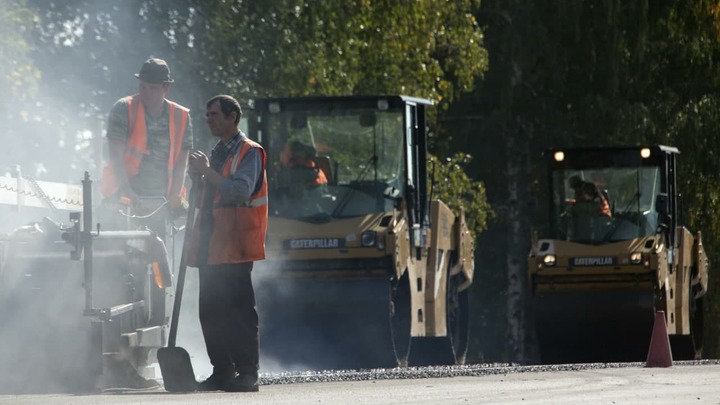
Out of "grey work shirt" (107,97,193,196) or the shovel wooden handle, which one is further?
"grey work shirt" (107,97,193,196)

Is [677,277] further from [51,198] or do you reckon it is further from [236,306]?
[236,306]

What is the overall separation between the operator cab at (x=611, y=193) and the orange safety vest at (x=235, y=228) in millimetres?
11217

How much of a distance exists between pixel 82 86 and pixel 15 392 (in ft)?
47.2

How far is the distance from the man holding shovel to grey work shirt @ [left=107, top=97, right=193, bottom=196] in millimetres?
785

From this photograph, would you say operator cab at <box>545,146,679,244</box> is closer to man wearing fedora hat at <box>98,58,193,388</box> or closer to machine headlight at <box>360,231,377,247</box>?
machine headlight at <box>360,231,377,247</box>

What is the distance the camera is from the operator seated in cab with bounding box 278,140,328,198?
672 inches

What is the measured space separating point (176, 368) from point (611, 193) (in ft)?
39.4

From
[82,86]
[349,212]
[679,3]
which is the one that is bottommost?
[349,212]

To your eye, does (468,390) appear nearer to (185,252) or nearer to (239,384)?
(239,384)

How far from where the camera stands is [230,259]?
32.6 ft

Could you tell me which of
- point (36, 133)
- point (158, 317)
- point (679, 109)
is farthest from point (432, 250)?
point (679, 109)

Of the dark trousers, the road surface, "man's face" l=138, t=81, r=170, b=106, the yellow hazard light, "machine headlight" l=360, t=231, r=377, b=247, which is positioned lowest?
the road surface

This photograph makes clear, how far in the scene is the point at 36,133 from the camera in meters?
27.2

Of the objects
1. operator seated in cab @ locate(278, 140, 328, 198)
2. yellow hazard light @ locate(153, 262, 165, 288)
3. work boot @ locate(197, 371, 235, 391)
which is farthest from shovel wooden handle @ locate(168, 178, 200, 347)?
operator seated in cab @ locate(278, 140, 328, 198)
